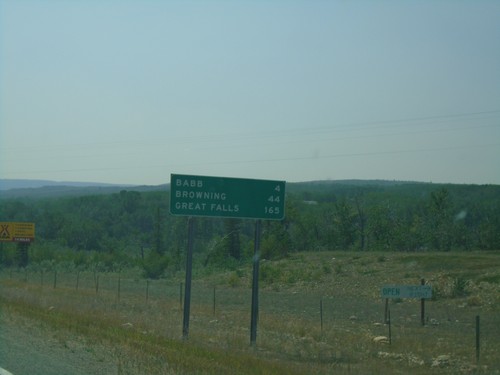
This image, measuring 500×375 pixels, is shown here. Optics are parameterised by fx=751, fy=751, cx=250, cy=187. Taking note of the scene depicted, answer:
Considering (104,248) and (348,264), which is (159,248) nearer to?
(104,248)

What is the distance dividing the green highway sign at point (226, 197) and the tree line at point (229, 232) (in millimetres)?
35481

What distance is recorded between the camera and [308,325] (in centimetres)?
2798

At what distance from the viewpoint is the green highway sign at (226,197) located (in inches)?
905

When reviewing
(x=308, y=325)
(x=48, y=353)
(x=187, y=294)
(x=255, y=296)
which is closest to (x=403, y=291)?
(x=308, y=325)

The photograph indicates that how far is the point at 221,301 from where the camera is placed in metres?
42.9

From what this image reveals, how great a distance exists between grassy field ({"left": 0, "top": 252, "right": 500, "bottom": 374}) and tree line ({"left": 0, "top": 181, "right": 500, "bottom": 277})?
14.4 m

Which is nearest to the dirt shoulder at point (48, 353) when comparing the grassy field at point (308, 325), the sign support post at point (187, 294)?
the grassy field at point (308, 325)

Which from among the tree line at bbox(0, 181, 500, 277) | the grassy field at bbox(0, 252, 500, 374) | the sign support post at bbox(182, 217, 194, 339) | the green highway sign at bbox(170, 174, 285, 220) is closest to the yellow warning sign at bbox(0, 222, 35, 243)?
the tree line at bbox(0, 181, 500, 277)

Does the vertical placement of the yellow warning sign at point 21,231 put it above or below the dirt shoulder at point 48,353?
above

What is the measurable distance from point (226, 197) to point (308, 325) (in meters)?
7.35

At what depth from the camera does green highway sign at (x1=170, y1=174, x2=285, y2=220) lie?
2298 cm

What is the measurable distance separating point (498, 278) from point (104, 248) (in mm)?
64322

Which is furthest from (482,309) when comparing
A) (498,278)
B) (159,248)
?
(159,248)

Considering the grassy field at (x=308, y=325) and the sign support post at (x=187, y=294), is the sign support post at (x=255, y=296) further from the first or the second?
the sign support post at (x=187, y=294)
